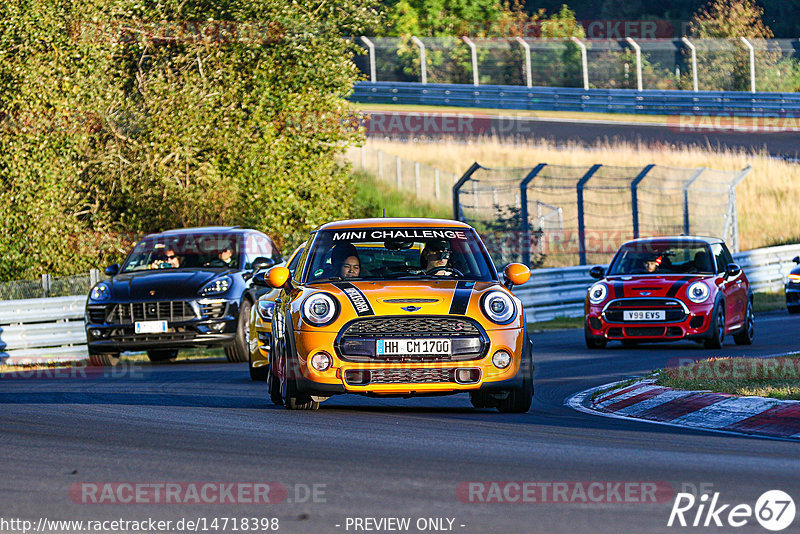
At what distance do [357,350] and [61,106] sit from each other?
53.6 ft

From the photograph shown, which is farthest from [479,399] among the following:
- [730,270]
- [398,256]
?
[730,270]

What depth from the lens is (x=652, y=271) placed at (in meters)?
18.8

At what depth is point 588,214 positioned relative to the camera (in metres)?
36.6

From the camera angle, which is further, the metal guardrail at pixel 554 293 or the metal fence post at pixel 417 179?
the metal fence post at pixel 417 179

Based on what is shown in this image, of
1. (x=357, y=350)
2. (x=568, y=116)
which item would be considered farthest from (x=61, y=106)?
(x=568, y=116)

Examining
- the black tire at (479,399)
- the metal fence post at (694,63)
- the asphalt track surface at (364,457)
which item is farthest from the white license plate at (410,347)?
the metal fence post at (694,63)

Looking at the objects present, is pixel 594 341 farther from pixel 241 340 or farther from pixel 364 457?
pixel 364 457

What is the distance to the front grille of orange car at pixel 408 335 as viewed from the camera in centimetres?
1055

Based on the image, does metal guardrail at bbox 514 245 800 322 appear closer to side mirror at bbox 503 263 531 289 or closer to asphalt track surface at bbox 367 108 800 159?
side mirror at bbox 503 263 531 289

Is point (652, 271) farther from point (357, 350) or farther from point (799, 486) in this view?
point (799, 486)

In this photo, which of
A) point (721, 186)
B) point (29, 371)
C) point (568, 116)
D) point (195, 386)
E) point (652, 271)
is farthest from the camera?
point (568, 116)

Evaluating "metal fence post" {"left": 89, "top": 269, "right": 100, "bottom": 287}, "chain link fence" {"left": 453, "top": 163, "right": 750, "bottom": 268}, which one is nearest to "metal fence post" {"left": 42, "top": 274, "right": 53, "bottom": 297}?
"metal fence post" {"left": 89, "top": 269, "right": 100, "bottom": 287}

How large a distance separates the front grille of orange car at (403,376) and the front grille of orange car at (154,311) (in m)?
7.40

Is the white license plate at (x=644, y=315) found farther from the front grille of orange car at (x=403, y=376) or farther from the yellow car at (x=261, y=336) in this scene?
the front grille of orange car at (x=403, y=376)
